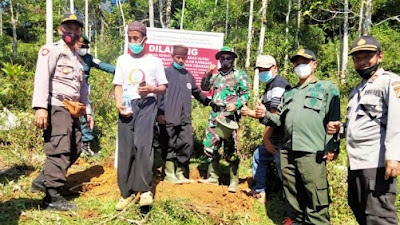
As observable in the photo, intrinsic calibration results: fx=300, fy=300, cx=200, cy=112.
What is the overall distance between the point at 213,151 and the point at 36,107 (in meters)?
2.20

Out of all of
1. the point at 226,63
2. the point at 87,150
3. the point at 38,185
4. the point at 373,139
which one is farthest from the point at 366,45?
the point at 87,150

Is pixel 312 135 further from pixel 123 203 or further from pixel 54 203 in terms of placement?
pixel 54 203

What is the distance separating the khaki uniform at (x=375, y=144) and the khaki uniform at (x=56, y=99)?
2781mm

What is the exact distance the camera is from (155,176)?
4531mm

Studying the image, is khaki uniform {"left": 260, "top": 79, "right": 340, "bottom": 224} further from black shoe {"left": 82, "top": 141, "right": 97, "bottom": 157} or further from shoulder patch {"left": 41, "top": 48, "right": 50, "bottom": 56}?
black shoe {"left": 82, "top": 141, "right": 97, "bottom": 157}

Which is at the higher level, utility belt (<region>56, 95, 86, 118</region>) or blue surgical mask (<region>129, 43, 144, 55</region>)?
blue surgical mask (<region>129, 43, 144, 55</region>)

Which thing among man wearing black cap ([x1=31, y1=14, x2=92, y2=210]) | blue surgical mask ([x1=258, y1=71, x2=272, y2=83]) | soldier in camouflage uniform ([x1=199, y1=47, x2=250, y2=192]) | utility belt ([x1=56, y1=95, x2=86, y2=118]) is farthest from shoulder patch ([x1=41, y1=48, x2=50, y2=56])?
blue surgical mask ([x1=258, y1=71, x2=272, y2=83])

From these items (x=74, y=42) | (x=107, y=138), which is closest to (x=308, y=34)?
(x=107, y=138)

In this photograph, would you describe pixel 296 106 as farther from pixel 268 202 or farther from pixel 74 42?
pixel 74 42

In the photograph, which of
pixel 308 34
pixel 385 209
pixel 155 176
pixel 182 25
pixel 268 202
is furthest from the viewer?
pixel 182 25

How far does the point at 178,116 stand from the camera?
421 cm

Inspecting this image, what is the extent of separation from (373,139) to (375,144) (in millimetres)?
41

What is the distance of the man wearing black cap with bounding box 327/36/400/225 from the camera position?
2.22 meters

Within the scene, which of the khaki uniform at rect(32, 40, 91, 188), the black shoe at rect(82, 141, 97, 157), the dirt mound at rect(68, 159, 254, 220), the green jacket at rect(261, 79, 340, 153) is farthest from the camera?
the black shoe at rect(82, 141, 97, 157)
